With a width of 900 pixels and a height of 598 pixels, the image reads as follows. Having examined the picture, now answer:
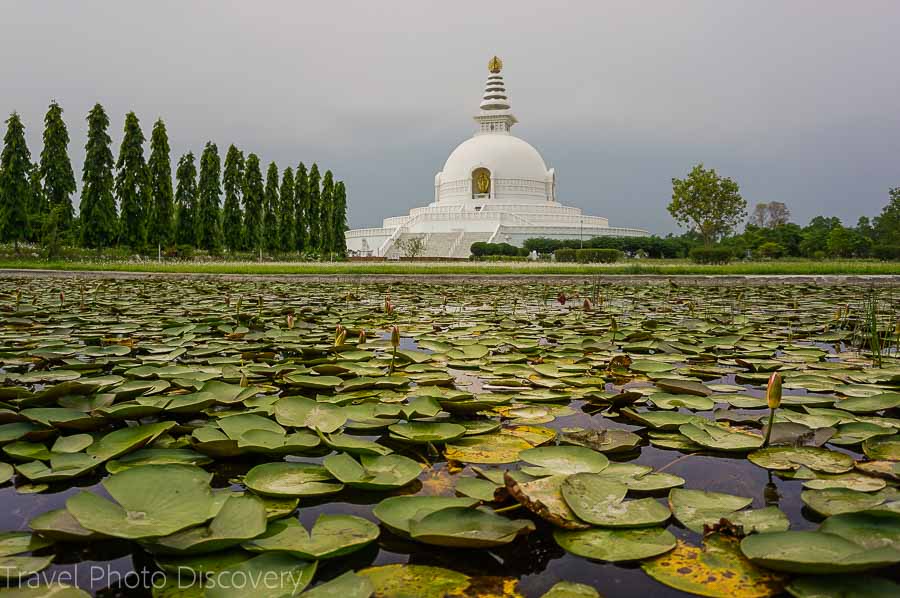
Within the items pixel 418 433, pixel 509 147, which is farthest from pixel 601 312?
pixel 509 147

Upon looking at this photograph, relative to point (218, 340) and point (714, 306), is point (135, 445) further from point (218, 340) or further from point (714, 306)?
point (714, 306)

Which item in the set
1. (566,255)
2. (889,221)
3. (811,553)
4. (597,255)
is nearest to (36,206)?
(566,255)

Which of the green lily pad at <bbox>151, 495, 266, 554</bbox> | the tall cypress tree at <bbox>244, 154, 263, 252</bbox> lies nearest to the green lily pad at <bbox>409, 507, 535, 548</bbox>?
the green lily pad at <bbox>151, 495, 266, 554</bbox>

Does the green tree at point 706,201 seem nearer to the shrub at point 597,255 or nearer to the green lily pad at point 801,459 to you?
the shrub at point 597,255

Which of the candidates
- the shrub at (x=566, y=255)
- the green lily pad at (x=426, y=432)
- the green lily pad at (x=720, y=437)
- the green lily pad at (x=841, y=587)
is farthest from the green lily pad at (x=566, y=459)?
the shrub at (x=566, y=255)

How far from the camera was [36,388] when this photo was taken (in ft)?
8.99

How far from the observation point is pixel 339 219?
32.3 meters

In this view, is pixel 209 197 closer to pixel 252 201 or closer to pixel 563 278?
pixel 252 201

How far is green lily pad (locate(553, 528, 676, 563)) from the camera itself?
51.3 inches

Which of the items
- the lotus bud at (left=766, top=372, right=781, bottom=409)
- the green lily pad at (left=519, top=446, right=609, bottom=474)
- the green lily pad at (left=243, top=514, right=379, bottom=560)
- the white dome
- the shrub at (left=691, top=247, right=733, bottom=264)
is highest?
the white dome

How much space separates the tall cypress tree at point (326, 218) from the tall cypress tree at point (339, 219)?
16.0 inches

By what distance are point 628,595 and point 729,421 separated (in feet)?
4.63

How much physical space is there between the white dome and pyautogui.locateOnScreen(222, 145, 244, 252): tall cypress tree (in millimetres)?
17970

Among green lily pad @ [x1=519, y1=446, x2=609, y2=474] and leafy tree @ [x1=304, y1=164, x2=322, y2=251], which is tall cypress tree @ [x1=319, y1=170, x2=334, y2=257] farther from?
green lily pad @ [x1=519, y1=446, x2=609, y2=474]
